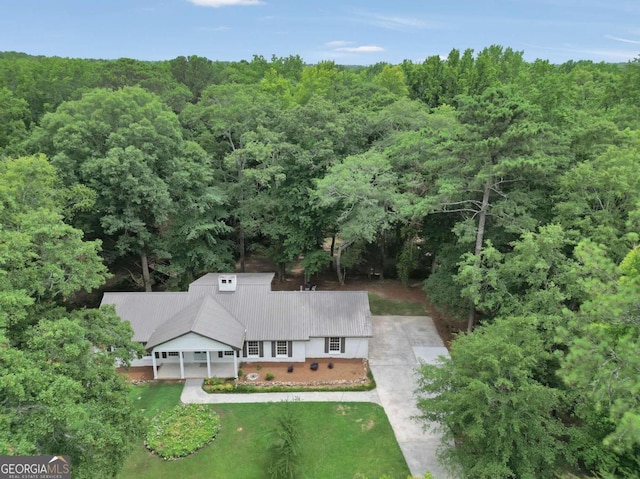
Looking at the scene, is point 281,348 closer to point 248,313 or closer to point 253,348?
point 253,348

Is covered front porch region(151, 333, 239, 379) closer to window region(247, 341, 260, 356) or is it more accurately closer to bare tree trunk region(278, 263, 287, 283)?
window region(247, 341, 260, 356)

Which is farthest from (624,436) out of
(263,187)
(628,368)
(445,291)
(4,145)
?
(4,145)

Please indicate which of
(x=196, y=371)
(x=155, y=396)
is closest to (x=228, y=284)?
(x=196, y=371)

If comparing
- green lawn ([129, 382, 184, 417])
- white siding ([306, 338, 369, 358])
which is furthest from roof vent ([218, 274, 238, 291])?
green lawn ([129, 382, 184, 417])

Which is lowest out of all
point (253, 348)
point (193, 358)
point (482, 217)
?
point (193, 358)

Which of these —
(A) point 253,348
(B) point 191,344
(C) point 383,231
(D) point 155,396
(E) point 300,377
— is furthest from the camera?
(C) point 383,231

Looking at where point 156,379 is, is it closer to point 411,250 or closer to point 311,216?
point 311,216
